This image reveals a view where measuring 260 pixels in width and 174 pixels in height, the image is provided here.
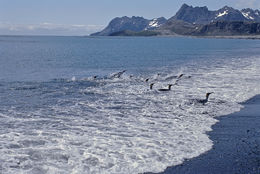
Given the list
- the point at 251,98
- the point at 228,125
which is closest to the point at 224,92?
the point at 251,98

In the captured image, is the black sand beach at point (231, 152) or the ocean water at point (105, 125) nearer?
the black sand beach at point (231, 152)

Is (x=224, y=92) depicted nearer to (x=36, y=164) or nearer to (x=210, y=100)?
(x=210, y=100)

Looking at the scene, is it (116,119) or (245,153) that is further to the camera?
(116,119)

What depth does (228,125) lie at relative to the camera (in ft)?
60.6

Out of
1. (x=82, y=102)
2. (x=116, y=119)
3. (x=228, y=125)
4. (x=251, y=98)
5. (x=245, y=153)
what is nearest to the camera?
(x=245, y=153)

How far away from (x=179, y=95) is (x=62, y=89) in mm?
11060

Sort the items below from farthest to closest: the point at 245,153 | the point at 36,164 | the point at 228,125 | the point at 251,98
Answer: the point at 251,98 → the point at 228,125 → the point at 245,153 → the point at 36,164

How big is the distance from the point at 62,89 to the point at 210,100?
13.8m

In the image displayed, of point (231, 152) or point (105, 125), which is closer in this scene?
point (231, 152)

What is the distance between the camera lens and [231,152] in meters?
14.0

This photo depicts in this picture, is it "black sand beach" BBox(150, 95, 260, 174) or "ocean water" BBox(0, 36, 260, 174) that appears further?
"ocean water" BBox(0, 36, 260, 174)

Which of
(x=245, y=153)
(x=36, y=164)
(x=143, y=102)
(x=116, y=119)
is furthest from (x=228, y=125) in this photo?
(x=36, y=164)

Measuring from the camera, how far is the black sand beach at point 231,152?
40.6 feet

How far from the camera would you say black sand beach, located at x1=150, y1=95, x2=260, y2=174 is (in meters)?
12.4
